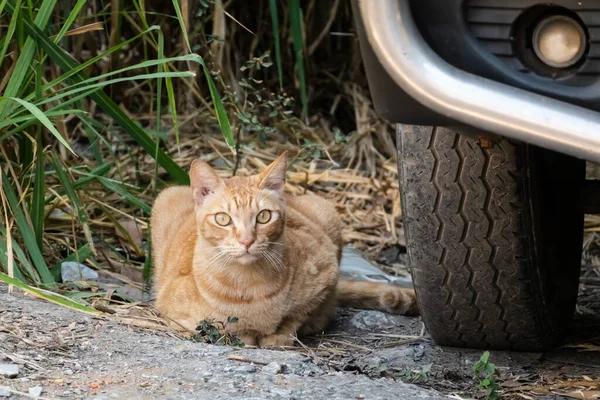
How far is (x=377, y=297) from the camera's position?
3.50 metres

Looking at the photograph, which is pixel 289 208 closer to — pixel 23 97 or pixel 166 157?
pixel 166 157

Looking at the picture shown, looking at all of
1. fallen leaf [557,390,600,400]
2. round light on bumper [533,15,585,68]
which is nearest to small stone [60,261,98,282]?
fallen leaf [557,390,600,400]

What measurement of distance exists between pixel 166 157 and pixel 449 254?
55.2 inches

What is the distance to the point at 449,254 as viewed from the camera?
8.09ft

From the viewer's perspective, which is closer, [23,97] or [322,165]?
[23,97]

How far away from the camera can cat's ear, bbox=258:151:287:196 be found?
10.7 feet

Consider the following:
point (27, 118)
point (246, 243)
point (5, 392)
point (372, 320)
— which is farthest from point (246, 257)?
point (5, 392)

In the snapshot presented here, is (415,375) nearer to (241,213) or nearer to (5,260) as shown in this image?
(241,213)

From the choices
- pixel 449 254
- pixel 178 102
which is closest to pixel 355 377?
pixel 449 254

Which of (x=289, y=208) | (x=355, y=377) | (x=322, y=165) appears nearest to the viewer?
(x=355, y=377)

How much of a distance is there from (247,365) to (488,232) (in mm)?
698

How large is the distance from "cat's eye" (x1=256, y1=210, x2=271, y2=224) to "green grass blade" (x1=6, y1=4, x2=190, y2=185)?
0.50 meters

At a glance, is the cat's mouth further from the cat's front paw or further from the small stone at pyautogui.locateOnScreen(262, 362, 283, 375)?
the small stone at pyautogui.locateOnScreen(262, 362, 283, 375)

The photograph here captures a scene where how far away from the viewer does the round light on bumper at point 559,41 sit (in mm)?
1676
